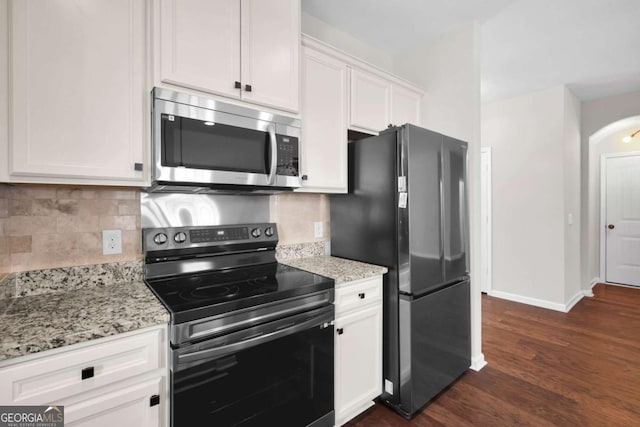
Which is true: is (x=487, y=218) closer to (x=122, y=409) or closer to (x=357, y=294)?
(x=357, y=294)

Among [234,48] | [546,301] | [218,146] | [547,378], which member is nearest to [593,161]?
[546,301]

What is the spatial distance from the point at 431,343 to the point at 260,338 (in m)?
1.23

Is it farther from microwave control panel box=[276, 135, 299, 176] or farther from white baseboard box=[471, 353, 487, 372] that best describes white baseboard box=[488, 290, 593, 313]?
microwave control panel box=[276, 135, 299, 176]

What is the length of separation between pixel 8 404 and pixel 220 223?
1.13 meters

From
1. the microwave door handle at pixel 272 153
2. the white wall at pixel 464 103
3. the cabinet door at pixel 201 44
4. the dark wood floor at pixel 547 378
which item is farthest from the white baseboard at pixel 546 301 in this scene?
the cabinet door at pixel 201 44

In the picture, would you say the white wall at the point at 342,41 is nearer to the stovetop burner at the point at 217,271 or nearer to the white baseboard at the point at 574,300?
the stovetop burner at the point at 217,271

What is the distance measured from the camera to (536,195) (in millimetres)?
3928

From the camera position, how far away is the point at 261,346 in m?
1.31

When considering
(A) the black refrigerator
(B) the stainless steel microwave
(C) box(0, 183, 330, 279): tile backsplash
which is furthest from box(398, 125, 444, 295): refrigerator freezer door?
(C) box(0, 183, 330, 279): tile backsplash

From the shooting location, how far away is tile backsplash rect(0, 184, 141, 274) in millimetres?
1308

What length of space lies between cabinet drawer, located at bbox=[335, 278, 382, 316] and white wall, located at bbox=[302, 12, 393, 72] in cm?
194

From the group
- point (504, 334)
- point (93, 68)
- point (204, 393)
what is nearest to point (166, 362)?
point (204, 393)

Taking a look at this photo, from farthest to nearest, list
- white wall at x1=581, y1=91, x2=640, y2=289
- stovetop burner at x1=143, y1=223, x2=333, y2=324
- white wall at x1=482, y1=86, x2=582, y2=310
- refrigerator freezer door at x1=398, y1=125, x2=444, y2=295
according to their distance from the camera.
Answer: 1. white wall at x1=581, y1=91, x2=640, y2=289
2. white wall at x1=482, y1=86, x2=582, y2=310
3. refrigerator freezer door at x1=398, y1=125, x2=444, y2=295
4. stovetop burner at x1=143, y1=223, x2=333, y2=324

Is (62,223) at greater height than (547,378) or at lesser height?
greater
